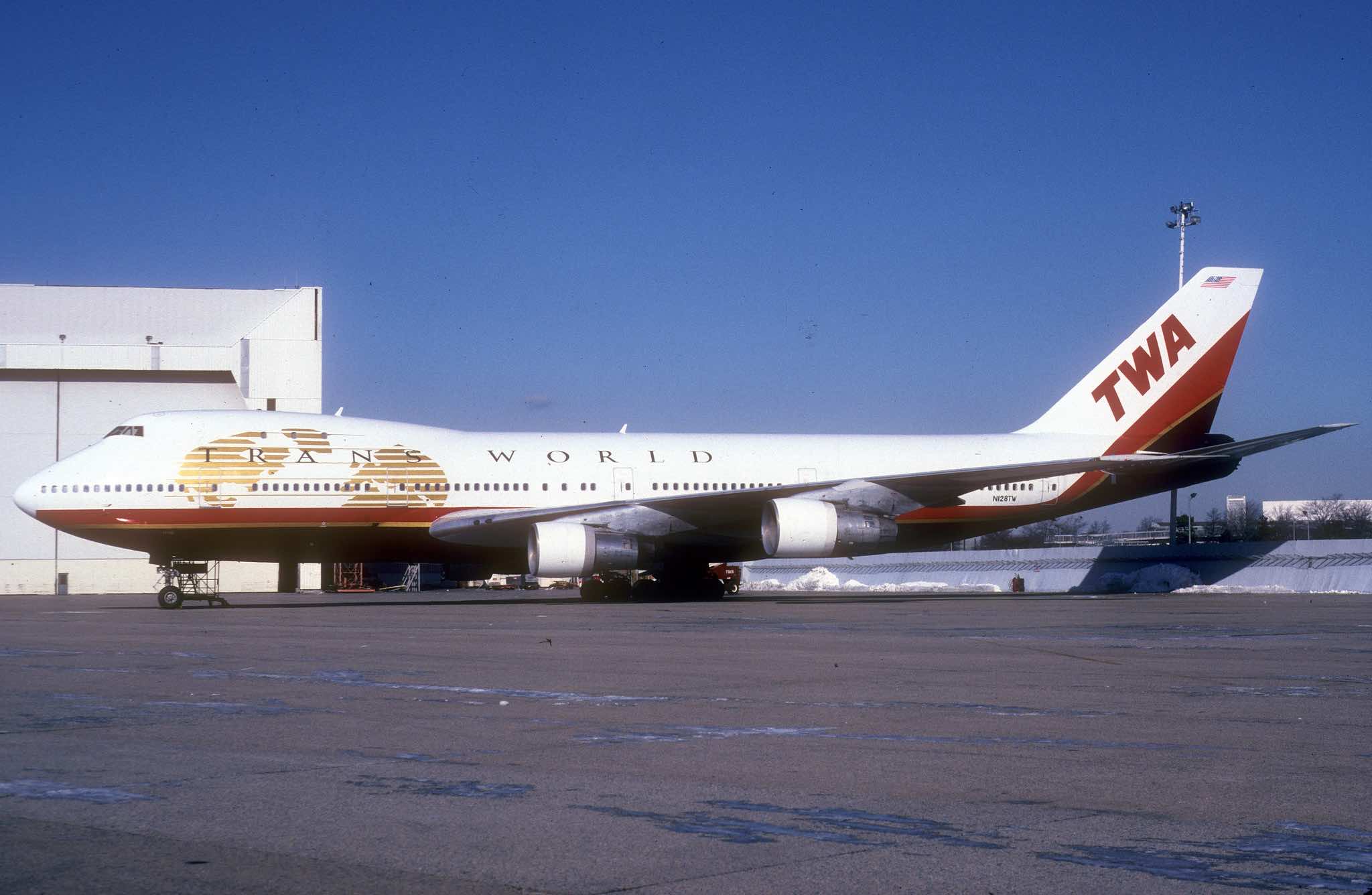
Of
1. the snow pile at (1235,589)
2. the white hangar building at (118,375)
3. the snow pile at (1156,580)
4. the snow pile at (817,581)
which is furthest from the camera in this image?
the snow pile at (817,581)

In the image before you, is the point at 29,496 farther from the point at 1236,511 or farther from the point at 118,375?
the point at 1236,511

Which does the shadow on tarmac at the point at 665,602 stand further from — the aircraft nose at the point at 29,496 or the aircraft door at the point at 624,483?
the aircraft nose at the point at 29,496

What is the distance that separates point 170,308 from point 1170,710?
49.2 meters

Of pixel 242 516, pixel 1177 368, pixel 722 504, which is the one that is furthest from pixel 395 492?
pixel 1177 368

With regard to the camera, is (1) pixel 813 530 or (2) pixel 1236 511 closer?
(1) pixel 813 530

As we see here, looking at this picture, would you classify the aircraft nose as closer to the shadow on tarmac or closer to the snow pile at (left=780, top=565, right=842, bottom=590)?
the shadow on tarmac

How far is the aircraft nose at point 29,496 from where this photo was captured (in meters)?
26.3

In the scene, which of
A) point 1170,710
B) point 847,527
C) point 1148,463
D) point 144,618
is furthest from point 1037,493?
point 1170,710

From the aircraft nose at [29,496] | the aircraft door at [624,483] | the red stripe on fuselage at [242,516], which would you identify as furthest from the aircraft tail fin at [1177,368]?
the aircraft nose at [29,496]

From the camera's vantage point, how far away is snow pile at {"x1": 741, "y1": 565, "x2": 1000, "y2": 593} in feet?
146

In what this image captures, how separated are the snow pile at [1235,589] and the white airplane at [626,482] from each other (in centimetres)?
489

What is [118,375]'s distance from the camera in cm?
4841

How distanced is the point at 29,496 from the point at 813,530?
1566 cm

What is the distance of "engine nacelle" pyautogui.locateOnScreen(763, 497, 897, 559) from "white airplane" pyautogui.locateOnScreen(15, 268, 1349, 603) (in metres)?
0.04
